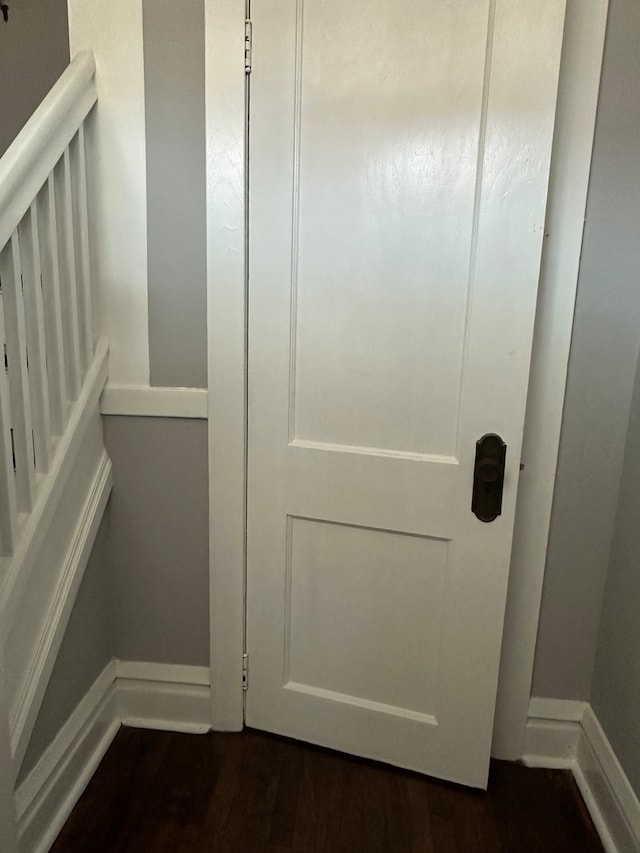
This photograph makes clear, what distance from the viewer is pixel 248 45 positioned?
145 centimetres

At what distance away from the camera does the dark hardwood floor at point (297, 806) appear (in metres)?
1.47

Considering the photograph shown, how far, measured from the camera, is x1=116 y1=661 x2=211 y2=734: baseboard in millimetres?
1823

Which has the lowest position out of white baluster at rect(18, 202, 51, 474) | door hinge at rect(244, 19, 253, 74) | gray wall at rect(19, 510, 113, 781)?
gray wall at rect(19, 510, 113, 781)

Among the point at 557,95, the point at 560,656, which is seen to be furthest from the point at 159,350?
the point at 560,656

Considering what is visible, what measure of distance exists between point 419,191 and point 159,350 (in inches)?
30.6

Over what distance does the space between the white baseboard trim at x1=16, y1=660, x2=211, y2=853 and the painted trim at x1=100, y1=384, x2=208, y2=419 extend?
2.51ft

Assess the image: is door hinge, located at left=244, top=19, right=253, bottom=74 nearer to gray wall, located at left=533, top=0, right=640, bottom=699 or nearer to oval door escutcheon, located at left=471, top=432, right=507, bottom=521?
gray wall, located at left=533, top=0, right=640, bottom=699

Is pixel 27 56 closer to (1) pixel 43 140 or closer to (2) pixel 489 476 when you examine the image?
(1) pixel 43 140

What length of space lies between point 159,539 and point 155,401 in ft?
1.33

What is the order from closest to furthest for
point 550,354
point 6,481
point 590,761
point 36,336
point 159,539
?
point 6,481 → point 36,336 → point 550,354 → point 590,761 → point 159,539

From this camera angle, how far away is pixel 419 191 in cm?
143

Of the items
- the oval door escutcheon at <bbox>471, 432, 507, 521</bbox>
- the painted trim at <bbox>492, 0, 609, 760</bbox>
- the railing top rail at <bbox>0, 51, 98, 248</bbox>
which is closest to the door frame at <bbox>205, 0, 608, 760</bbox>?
the painted trim at <bbox>492, 0, 609, 760</bbox>

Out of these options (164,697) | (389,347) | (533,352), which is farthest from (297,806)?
(533,352)

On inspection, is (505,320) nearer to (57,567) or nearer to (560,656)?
(560,656)
